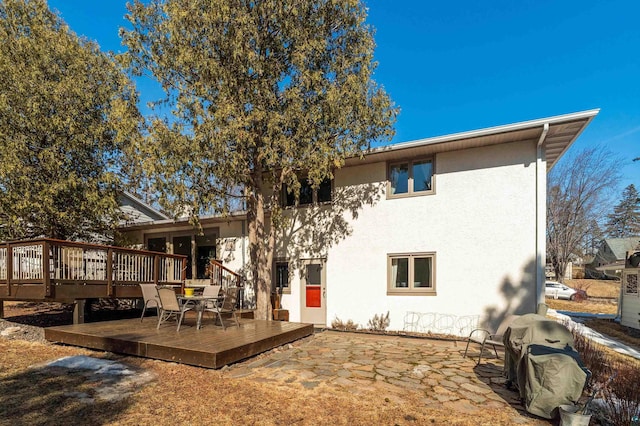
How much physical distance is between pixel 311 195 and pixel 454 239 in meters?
4.23

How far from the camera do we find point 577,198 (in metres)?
22.1

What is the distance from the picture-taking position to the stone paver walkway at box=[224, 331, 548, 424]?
14.5 feet

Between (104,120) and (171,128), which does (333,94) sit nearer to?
(171,128)

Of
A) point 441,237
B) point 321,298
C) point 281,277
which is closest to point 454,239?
point 441,237

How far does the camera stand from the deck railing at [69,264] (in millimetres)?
7004

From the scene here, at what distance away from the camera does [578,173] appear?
22.4 meters

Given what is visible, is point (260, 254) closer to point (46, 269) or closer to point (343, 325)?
point (343, 325)

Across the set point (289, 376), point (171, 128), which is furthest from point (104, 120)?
point (289, 376)

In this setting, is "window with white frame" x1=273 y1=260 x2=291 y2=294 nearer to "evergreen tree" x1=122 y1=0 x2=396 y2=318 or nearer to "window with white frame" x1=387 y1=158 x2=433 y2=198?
"evergreen tree" x1=122 y1=0 x2=396 y2=318

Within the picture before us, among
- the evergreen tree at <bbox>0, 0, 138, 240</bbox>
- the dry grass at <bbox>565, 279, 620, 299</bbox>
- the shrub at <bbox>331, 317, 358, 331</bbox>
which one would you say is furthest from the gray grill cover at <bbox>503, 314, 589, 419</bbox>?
the dry grass at <bbox>565, 279, 620, 299</bbox>

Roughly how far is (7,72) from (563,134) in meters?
14.3

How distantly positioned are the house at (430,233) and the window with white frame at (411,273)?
0.08 feet

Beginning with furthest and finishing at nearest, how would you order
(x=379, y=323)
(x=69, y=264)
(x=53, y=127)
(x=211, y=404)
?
(x=53, y=127)
(x=379, y=323)
(x=69, y=264)
(x=211, y=404)

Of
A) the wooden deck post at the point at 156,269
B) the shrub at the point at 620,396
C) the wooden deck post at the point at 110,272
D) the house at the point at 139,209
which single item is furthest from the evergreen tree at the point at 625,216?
the wooden deck post at the point at 110,272
